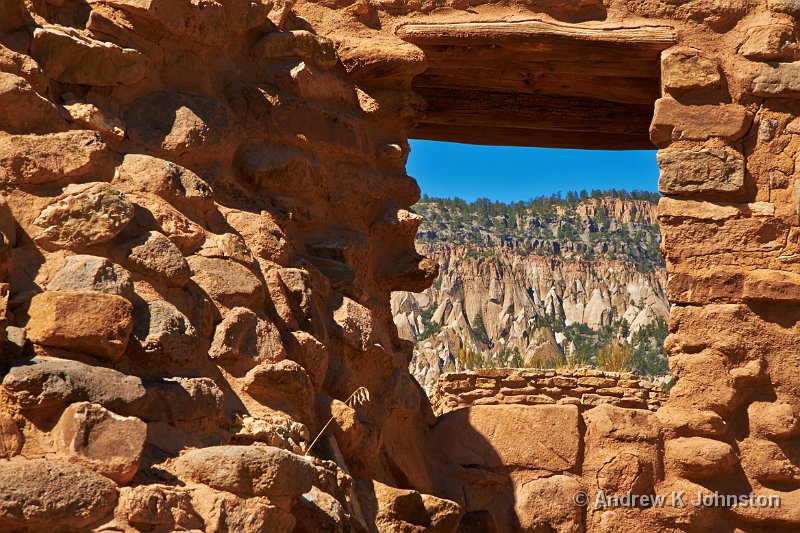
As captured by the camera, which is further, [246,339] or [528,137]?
[528,137]

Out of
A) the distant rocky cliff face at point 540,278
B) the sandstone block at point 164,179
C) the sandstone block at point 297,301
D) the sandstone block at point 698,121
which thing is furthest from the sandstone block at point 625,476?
the distant rocky cliff face at point 540,278

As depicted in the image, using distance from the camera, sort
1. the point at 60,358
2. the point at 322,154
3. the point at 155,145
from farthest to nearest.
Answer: the point at 322,154, the point at 155,145, the point at 60,358

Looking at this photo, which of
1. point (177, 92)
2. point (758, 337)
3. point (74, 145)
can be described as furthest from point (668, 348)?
point (74, 145)

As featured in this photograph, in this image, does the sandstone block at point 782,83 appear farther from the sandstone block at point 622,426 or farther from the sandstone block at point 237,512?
the sandstone block at point 237,512

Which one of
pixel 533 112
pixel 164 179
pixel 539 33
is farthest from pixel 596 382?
pixel 164 179

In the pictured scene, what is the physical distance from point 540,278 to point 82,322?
34.4 m

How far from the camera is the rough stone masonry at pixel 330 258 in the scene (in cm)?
277

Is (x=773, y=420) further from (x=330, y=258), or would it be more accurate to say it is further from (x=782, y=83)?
(x=330, y=258)

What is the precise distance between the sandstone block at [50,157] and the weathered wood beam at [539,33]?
1884 millimetres

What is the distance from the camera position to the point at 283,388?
134 inches

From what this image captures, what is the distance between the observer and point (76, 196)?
3.13 metres

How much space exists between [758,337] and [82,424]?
2.95 m

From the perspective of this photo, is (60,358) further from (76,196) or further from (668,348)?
(668,348)

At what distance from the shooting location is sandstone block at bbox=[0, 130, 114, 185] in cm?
311
